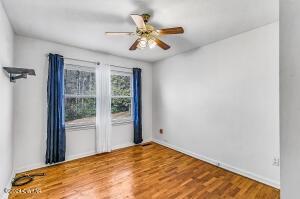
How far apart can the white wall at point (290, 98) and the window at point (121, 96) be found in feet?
11.4

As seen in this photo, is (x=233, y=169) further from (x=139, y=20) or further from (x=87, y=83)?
(x=87, y=83)

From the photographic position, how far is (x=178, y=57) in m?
Result: 3.64

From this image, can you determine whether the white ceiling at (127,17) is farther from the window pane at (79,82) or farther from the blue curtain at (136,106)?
the blue curtain at (136,106)

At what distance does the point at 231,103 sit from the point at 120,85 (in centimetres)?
260

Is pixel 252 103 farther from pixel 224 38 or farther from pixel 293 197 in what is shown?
pixel 293 197

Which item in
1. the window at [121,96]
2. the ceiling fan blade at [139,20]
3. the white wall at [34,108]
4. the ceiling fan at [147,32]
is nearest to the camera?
the ceiling fan blade at [139,20]

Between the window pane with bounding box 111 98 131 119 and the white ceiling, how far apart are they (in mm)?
1587

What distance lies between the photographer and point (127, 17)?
204 centimetres

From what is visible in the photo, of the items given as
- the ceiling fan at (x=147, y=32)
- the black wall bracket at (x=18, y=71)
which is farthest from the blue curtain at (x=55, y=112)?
the ceiling fan at (x=147, y=32)

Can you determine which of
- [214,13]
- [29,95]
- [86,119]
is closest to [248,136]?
[214,13]

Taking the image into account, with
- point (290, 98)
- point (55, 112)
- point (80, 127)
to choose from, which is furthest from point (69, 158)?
point (290, 98)

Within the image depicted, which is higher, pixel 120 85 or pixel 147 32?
pixel 147 32

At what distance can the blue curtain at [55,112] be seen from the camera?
2.76 metres

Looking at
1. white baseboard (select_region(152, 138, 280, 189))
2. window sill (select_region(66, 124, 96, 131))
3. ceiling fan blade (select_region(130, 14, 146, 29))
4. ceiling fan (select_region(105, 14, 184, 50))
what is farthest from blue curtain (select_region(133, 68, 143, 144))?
ceiling fan blade (select_region(130, 14, 146, 29))
